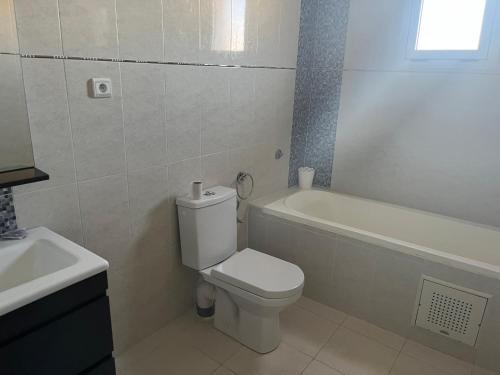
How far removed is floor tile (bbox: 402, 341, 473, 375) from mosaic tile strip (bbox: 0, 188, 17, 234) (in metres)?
2.05

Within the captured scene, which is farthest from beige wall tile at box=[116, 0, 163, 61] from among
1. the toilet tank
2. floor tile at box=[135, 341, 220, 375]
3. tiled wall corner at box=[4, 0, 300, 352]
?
floor tile at box=[135, 341, 220, 375]

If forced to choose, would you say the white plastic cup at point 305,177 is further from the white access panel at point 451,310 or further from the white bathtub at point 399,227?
the white access panel at point 451,310

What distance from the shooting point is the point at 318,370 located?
6.32 ft

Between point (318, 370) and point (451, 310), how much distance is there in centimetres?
77

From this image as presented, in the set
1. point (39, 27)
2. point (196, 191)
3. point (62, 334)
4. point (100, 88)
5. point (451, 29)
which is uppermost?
point (451, 29)

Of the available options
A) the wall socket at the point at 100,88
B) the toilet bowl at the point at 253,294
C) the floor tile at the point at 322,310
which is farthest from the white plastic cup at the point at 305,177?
the wall socket at the point at 100,88

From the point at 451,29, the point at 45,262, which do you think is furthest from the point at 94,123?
the point at 451,29

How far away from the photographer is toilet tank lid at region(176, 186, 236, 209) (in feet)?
6.60

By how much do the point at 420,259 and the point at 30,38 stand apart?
2078mm

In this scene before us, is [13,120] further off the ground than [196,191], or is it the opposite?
[13,120]

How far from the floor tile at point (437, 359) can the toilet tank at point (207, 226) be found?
117 centimetres

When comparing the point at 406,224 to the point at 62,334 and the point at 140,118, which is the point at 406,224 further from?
the point at 62,334

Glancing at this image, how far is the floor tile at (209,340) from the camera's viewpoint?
6.67 feet

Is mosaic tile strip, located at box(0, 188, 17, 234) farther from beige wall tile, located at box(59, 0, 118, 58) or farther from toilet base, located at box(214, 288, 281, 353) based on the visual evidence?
toilet base, located at box(214, 288, 281, 353)
